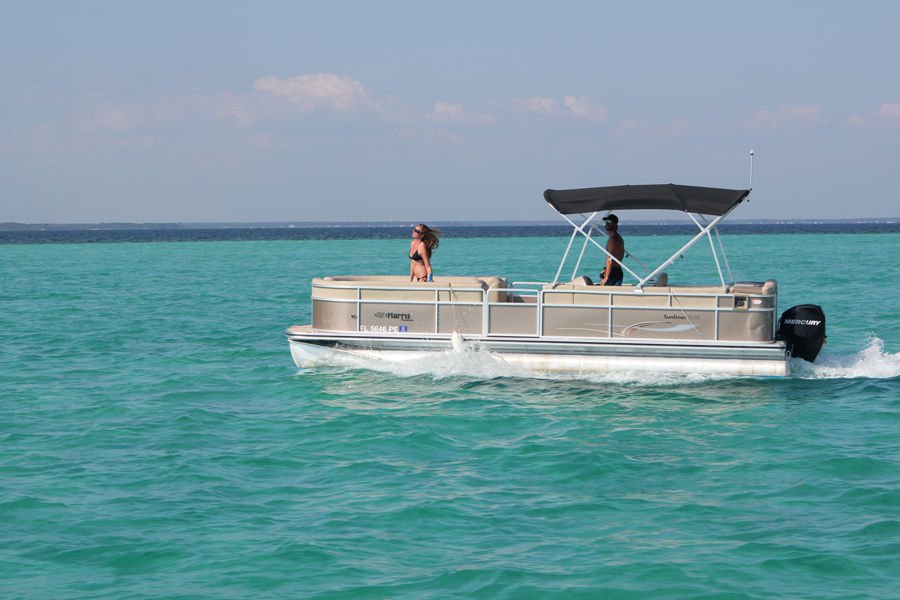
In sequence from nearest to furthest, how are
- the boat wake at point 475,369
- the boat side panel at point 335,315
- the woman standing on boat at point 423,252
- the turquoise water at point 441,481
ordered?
the turquoise water at point 441,481
the boat wake at point 475,369
the boat side panel at point 335,315
the woman standing on boat at point 423,252

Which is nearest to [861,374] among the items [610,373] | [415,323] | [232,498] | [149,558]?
[610,373]

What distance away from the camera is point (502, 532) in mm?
8133

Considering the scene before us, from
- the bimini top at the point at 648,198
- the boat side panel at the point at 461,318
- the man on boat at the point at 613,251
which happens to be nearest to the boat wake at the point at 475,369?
the boat side panel at the point at 461,318

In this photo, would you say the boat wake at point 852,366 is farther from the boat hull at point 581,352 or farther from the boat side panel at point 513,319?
the boat side panel at point 513,319

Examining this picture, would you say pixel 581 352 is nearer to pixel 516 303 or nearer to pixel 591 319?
pixel 591 319

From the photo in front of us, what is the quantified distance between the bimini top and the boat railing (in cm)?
114

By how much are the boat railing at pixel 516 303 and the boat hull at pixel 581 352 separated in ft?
0.49

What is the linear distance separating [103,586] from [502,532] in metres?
2.98

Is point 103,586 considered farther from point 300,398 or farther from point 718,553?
point 300,398

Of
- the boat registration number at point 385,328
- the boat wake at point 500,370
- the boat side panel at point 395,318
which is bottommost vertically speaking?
the boat wake at point 500,370

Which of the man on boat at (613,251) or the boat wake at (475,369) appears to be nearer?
the boat wake at (475,369)

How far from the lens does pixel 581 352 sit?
1412cm

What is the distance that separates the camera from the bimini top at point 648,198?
14242 millimetres

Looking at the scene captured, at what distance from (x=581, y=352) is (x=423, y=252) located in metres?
A: 2.81
